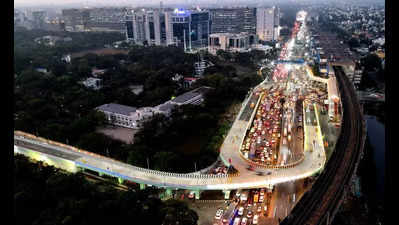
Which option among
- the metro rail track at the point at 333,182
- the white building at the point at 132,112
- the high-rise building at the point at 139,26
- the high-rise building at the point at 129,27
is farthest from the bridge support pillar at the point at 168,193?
the high-rise building at the point at 129,27

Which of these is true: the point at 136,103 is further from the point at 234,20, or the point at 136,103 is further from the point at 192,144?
the point at 234,20

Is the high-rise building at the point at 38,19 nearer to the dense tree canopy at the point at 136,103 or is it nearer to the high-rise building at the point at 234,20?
the dense tree canopy at the point at 136,103

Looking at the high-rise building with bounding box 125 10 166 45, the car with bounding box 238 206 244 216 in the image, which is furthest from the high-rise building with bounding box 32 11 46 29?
the car with bounding box 238 206 244 216

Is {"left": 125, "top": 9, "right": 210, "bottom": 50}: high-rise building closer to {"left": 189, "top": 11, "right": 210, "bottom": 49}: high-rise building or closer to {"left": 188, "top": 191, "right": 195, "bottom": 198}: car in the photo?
{"left": 189, "top": 11, "right": 210, "bottom": 49}: high-rise building

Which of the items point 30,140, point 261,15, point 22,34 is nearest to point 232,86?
Result: point 30,140

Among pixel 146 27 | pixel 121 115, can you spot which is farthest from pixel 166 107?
pixel 146 27

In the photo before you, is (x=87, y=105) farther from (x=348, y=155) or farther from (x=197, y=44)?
(x=197, y=44)
